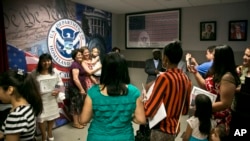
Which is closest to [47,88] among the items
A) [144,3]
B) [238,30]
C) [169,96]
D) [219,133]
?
[169,96]

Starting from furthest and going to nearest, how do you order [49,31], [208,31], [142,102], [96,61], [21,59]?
[208,31] → [96,61] → [49,31] → [21,59] → [142,102]

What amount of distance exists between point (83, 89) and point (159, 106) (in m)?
2.56

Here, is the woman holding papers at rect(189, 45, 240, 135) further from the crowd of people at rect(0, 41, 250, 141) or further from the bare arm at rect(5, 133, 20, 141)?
the bare arm at rect(5, 133, 20, 141)

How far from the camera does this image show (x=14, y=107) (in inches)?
53.9

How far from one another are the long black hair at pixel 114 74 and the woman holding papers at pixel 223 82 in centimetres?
82

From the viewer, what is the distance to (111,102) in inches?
49.2

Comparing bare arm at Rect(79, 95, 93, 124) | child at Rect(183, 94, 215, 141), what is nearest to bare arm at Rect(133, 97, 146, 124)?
bare arm at Rect(79, 95, 93, 124)

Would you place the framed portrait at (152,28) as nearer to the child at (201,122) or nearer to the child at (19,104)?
the child at (201,122)

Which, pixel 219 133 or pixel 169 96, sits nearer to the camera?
pixel 169 96

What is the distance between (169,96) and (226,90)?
1.56 feet

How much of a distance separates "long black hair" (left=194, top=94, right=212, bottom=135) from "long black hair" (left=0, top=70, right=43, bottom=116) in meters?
1.31

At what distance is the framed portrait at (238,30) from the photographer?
424cm

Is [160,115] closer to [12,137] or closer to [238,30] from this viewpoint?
[12,137]

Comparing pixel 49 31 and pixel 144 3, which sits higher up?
pixel 144 3
